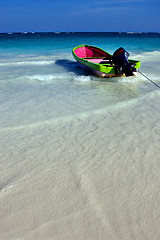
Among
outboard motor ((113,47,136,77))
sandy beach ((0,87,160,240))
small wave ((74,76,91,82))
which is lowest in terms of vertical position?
sandy beach ((0,87,160,240))

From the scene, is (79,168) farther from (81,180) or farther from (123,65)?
(123,65)

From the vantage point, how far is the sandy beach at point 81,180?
243 centimetres

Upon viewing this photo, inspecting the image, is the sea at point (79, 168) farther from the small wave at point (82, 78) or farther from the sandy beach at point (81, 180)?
the small wave at point (82, 78)

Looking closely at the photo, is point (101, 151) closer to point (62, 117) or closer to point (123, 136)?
point (123, 136)

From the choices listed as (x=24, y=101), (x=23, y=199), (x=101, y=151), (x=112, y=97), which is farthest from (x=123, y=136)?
(x=24, y=101)

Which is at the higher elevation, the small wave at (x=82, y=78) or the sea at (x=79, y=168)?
the small wave at (x=82, y=78)

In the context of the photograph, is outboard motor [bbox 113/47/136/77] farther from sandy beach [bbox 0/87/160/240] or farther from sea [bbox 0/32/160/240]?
sandy beach [bbox 0/87/160/240]

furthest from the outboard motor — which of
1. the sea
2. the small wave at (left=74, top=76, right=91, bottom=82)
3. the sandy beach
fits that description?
the sandy beach

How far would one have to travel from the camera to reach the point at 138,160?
3.60m

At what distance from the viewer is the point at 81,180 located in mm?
3162

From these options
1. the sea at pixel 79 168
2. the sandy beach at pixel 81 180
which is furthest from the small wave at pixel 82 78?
the sandy beach at pixel 81 180

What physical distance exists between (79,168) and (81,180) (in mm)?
291

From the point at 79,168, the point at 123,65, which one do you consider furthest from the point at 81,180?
the point at 123,65

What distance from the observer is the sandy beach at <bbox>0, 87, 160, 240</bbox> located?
2.43 metres
